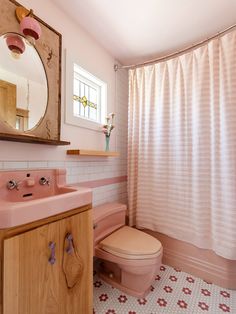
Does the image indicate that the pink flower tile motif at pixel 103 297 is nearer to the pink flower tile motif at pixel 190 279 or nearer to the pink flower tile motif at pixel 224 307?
the pink flower tile motif at pixel 190 279

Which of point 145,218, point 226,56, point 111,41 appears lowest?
point 145,218

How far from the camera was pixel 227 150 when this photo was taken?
1435 millimetres

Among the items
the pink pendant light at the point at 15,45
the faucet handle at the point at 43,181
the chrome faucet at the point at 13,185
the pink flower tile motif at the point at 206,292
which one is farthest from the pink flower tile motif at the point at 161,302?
the pink pendant light at the point at 15,45

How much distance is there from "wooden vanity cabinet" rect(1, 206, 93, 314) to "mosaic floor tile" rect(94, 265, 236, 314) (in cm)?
38

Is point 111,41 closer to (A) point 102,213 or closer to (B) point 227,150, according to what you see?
(B) point 227,150

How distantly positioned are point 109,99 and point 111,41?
56 cm

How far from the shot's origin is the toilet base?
1418 millimetres

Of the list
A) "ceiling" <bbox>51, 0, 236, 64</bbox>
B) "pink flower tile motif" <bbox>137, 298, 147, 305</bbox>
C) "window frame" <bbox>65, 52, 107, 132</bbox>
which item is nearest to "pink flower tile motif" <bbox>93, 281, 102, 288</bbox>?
"pink flower tile motif" <bbox>137, 298, 147, 305</bbox>

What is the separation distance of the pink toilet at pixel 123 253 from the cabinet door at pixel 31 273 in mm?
557

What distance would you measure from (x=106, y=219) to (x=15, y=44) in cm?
147

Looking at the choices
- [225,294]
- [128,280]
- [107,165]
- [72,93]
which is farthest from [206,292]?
[72,93]

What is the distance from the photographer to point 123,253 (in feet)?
4.40

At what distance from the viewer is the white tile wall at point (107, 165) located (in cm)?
132

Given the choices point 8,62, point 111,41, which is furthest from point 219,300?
point 111,41
